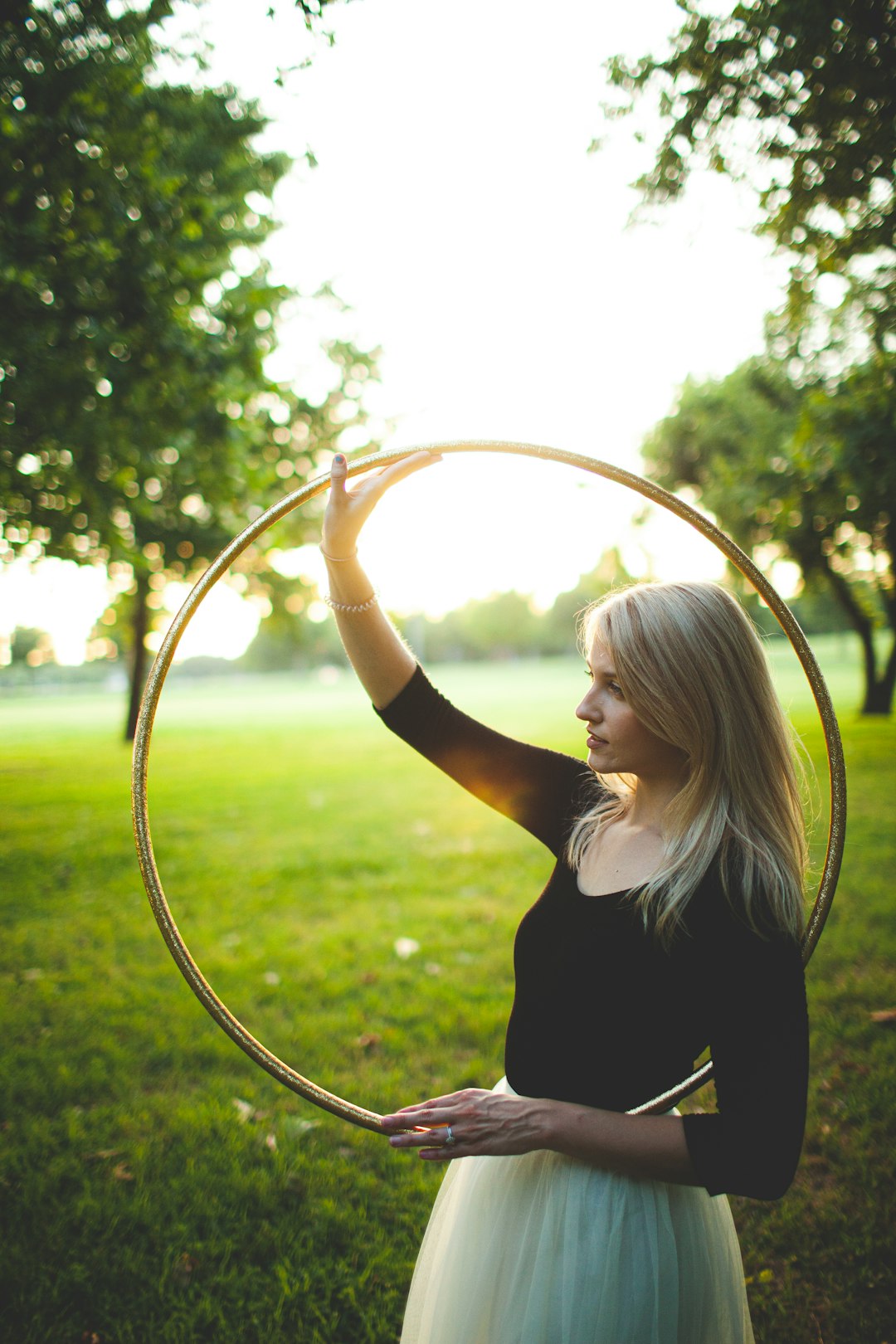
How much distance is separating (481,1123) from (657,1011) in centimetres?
49

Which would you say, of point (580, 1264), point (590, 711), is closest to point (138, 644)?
point (590, 711)

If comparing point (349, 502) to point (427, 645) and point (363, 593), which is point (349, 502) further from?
point (427, 645)

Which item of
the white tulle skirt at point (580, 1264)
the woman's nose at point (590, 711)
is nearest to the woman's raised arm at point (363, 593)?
the woman's nose at point (590, 711)

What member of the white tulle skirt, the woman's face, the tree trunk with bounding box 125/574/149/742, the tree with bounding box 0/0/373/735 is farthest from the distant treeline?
the white tulle skirt

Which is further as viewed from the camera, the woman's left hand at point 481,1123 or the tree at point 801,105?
the tree at point 801,105

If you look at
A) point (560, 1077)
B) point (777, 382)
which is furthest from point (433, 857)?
point (777, 382)

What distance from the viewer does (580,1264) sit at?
1.96 m

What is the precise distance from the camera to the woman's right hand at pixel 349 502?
7.93 ft

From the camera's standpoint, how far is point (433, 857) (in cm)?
972

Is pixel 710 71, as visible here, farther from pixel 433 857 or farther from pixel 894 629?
pixel 894 629

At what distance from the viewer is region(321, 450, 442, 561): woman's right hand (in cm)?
242

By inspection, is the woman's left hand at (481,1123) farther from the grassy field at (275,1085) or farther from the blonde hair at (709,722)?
the grassy field at (275,1085)

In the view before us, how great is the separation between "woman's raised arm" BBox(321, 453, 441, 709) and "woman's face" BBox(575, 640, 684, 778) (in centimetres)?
70

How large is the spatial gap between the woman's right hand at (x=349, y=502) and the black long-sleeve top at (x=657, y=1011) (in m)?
0.54
